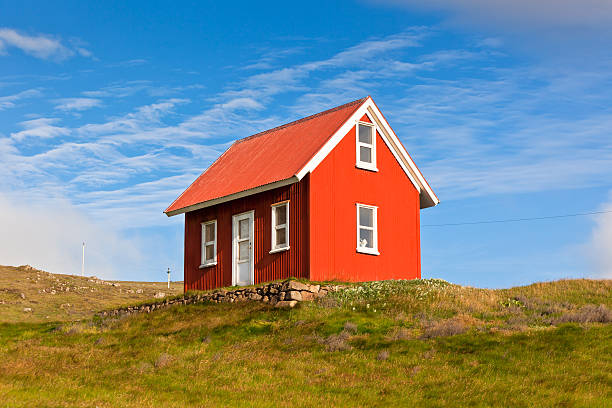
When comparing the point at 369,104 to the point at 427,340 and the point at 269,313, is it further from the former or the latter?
the point at 427,340

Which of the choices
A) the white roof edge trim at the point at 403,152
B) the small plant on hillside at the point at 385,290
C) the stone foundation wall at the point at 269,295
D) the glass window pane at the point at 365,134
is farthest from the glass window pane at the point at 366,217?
the stone foundation wall at the point at 269,295

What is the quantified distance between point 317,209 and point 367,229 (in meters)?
2.83

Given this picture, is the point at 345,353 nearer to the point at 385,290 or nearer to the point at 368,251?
the point at 385,290

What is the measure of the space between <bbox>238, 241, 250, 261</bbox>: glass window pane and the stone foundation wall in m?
2.16

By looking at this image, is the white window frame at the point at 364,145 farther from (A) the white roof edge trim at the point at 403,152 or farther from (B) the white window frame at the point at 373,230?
(B) the white window frame at the point at 373,230

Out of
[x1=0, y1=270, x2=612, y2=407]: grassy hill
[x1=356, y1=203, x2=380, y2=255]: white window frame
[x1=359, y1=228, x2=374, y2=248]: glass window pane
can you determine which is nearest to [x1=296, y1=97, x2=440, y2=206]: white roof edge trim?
[x1=356, y1=203, x2=380, y2=255]: white window frame

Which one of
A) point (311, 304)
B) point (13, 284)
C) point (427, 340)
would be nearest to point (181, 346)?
point (311, 304)

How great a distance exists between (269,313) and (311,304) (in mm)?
1483

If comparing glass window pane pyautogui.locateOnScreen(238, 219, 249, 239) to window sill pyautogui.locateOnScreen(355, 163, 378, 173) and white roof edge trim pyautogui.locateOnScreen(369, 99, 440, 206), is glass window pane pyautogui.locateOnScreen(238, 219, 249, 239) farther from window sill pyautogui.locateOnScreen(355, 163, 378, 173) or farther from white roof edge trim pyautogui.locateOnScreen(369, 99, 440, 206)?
white roof edge trim pyautogui.locateOnScreen(369, 99, 440, 206)

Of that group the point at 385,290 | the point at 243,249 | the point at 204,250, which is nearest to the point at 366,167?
the point at 243,249

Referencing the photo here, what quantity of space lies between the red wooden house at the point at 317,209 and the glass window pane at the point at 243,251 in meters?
0.04

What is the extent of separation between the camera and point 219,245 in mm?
32156

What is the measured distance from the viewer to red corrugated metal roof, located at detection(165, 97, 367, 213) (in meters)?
30.1

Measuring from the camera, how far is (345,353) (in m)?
20.4
